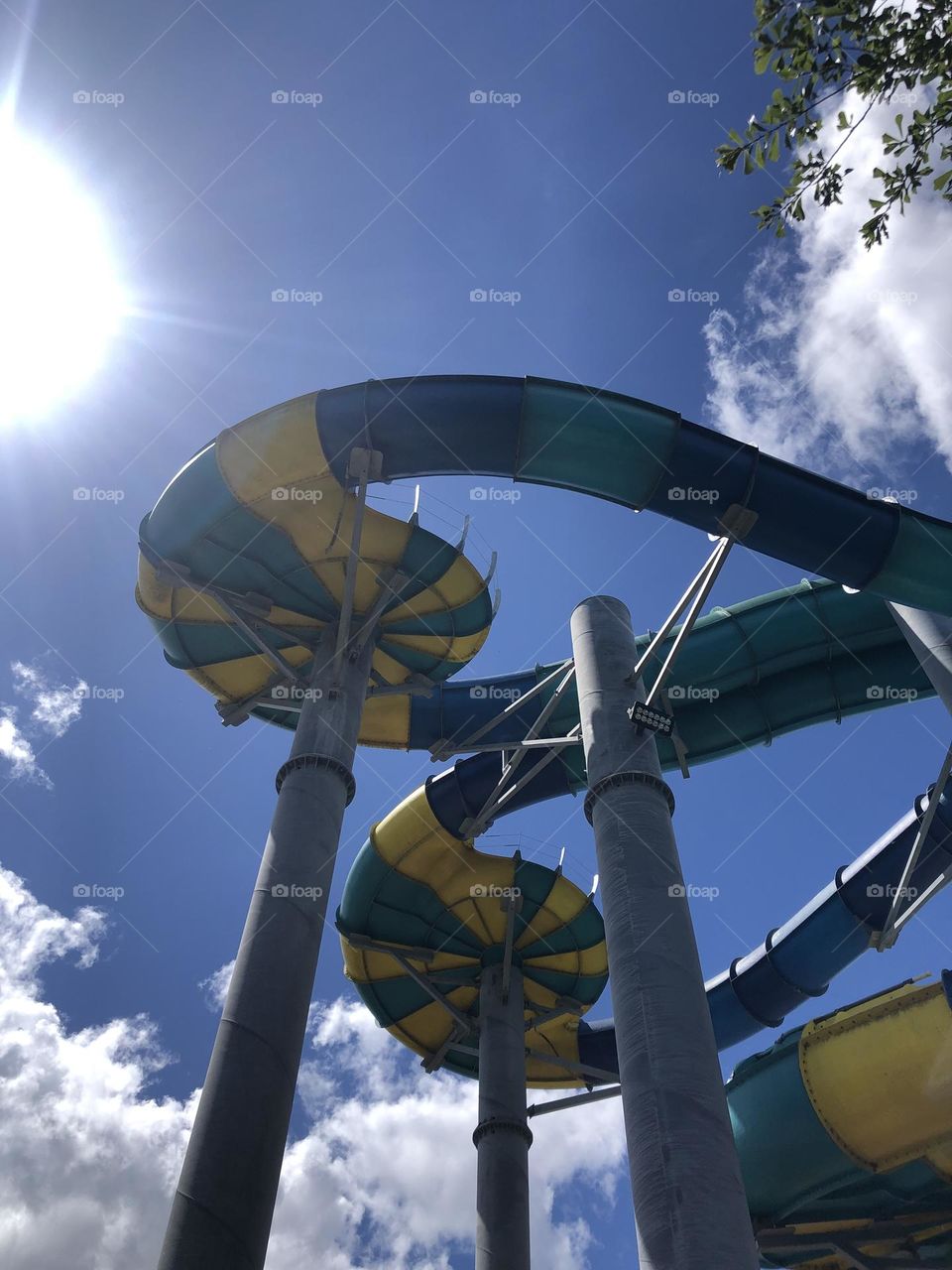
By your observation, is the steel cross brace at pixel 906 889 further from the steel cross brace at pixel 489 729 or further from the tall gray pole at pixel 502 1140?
the tall gray pole at pixel 502 1140

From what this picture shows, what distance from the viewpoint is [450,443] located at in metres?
13.5

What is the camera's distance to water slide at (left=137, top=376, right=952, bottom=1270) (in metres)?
13.5

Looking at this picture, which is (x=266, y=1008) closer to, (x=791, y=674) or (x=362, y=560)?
(x=362, y=560)

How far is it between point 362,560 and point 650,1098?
896cm

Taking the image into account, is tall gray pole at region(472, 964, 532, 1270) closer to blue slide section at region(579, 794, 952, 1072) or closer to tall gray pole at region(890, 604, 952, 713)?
blue slide section at region(579, 794, 952, 1072)

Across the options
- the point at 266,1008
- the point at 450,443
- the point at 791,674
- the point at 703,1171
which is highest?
the point at 791,674

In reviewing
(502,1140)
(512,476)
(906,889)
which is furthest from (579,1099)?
(512,476)

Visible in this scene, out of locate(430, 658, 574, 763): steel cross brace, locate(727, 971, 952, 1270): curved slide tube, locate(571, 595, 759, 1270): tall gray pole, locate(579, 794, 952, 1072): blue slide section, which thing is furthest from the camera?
locate(579, 794, 952, 1072): blue slide section

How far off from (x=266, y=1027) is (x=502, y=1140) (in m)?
8.34

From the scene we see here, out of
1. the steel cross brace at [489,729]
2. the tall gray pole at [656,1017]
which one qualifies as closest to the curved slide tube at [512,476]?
the tall gray pole at [656,1017]

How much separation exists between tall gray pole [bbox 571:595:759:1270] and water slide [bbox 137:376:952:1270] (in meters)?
3.42

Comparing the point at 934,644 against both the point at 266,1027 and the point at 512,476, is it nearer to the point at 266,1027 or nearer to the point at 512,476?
the point at 512,476

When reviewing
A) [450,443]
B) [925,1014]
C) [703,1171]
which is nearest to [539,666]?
[450,443]

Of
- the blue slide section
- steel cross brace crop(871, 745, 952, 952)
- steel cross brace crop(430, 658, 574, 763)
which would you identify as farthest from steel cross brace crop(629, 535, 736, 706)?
the blue slide section
